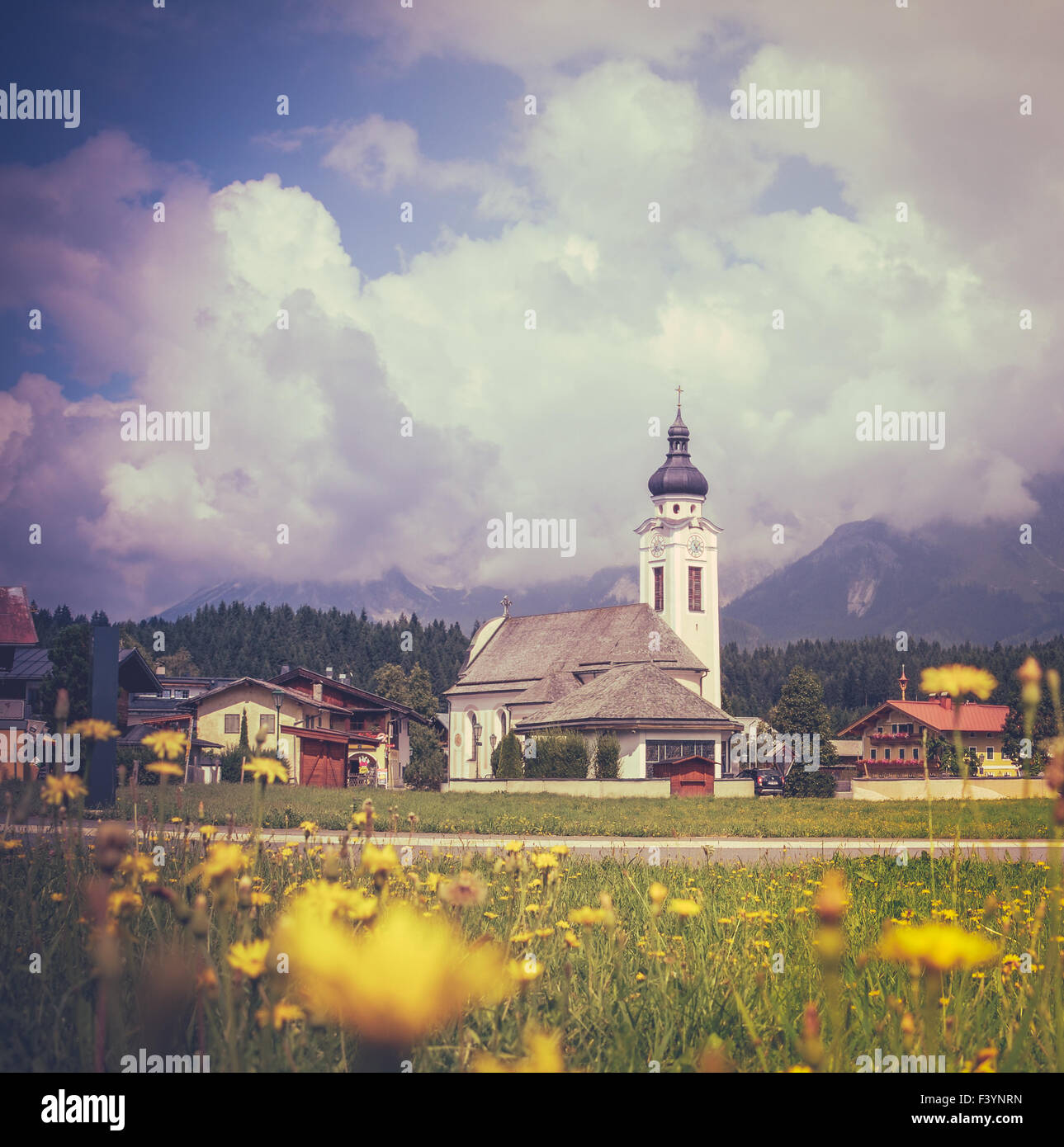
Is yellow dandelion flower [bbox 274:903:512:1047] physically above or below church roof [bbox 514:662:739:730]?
above

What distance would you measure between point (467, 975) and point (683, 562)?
67.9 metres

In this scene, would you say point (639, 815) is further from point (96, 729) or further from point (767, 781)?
point (767, 781)

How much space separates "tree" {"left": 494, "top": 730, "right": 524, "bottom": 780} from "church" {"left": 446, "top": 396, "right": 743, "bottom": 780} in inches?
84.2

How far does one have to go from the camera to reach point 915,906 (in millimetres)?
6918

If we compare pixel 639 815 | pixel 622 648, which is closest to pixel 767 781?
pixel 622 648

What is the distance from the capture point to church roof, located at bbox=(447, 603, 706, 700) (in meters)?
61.3

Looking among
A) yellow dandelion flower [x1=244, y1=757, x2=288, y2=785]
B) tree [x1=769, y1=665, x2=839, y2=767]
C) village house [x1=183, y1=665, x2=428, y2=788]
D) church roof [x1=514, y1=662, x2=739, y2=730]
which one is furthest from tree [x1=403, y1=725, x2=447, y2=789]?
yellow dandelion flower [x1=244, y1=757, x2=288, y2=785]

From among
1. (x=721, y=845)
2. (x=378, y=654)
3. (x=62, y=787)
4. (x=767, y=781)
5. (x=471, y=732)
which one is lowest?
(x=767, y=781)

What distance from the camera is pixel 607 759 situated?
4481 cm

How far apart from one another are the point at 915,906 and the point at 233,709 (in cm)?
4891

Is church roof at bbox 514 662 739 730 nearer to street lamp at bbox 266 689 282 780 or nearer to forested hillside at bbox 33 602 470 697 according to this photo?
street lamp at bbox 266 689 282 780

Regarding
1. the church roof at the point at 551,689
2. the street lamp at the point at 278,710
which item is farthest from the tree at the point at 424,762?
the street lamp at the point at 278,710

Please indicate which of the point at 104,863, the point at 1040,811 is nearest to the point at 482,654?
the point at 1040,811
